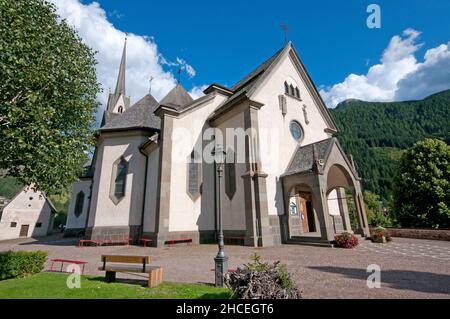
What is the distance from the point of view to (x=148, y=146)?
19.1 metres

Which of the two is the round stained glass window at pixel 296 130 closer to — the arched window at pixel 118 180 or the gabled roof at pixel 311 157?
the gabled roof at pixel 311 157

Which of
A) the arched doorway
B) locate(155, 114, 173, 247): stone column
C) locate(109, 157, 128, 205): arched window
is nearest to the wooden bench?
locate(155, 114, 173, 247): stone column

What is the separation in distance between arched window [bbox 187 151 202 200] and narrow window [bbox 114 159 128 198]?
583 centimetres

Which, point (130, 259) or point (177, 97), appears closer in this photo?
point (130, 259)

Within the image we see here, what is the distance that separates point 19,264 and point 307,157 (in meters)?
16.7

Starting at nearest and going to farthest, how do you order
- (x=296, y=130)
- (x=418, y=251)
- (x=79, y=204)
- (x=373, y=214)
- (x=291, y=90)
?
(x=418, y=251)
(x=296, y=130)
(x=291, y=90)
(x=79, y=204)
(x=373, y=214)

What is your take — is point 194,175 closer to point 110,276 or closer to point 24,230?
point 110,276

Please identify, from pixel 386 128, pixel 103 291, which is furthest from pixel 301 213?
pixel 386 128

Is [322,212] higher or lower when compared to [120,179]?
lower

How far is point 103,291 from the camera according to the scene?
5.73 metres

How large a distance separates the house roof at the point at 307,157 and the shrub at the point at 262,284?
38.2ft

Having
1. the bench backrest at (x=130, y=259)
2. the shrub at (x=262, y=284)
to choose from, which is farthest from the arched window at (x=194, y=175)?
the shrub at (x=262, y=284)

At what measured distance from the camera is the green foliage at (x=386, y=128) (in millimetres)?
103625

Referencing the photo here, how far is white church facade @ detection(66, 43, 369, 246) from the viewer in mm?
15500
